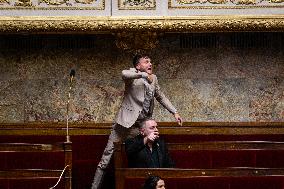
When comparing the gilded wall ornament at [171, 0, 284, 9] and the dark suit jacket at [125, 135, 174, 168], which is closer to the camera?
the dark suit jacket at [125, 135, 174, 168]

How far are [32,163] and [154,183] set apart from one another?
104 centimetres

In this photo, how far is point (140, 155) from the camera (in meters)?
5.18

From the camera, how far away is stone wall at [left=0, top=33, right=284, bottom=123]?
6801mm

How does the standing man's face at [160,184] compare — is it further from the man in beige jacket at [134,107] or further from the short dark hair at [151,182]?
the man in beige jacket at [134,107]

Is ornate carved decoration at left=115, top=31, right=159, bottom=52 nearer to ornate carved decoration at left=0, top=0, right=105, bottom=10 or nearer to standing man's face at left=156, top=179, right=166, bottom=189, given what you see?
ornate carved decoration at left=0, top=0, right=105, bottom=10

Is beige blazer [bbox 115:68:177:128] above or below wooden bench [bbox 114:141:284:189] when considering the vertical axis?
above

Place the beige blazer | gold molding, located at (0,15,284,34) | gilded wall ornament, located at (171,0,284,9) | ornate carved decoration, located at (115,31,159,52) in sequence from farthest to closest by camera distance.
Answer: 1. ornate carved decoration, located at (115,31,159,52)
2. gilded wall ornament, located at (171,0,284,9)
3. gold molding, located at (0,15,284,34)
4. the beige blazer

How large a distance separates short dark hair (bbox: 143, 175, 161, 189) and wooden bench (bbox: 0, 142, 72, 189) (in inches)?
22.1

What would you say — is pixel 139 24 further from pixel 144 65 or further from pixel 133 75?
pixel 133 75

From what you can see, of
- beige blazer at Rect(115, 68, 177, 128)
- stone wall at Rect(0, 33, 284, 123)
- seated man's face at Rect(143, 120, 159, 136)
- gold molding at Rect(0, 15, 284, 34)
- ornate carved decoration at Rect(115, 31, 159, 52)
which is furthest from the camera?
stone wall at Rect(0, 33, 284, 123)

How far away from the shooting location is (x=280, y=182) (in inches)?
189

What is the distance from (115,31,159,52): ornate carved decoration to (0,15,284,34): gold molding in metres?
0.13

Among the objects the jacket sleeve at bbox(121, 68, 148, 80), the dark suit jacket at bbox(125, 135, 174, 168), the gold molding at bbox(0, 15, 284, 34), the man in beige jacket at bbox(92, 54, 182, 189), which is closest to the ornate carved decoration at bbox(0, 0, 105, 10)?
the gold molding at bbox(0, 15, 284, 34)

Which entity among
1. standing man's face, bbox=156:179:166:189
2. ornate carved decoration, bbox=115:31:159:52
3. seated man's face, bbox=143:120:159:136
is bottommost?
standing man's face, bbox=156:179:166:189
